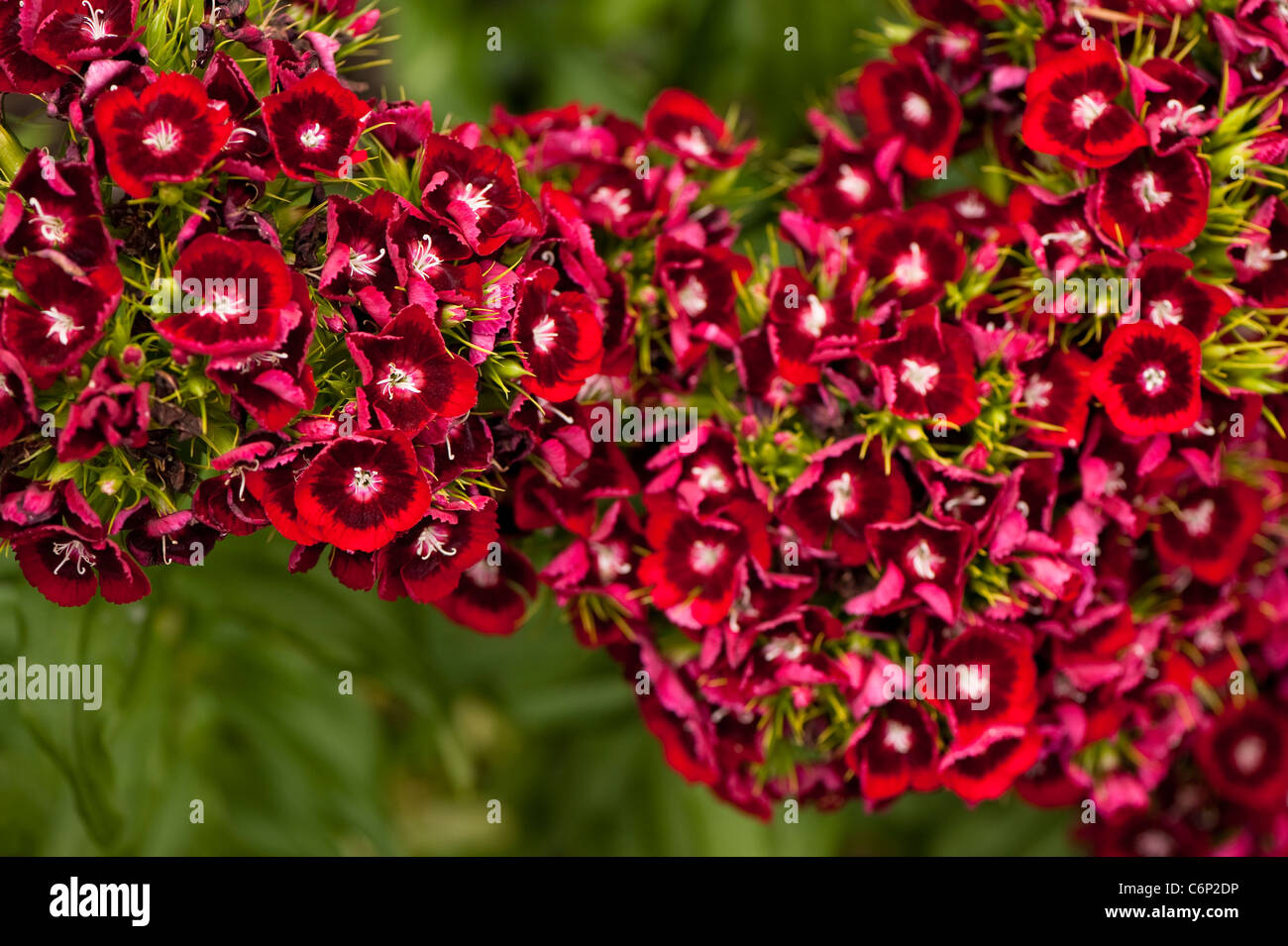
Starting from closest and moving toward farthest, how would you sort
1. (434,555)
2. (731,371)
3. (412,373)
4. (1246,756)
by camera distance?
1. (412,373)
2. (434,555)
3. (731,371)
4. (1246,756)

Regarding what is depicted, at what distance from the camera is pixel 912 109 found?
6.12ft

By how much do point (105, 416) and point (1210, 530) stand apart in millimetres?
1642

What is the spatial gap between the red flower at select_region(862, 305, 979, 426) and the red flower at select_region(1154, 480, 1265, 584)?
0.50 m

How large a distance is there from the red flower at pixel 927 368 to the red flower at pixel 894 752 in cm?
47

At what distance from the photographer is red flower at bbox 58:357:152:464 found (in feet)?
3.91

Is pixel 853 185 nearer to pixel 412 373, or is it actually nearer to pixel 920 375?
pixel 920 375

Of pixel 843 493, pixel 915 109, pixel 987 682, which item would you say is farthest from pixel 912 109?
pixel 987 682

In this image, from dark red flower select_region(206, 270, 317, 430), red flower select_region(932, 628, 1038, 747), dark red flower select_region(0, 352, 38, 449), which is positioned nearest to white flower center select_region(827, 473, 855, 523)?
red flower select_region(932, 628, 1038, 747)

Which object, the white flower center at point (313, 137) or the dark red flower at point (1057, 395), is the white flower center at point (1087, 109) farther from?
the white flower center at point (313, 137)

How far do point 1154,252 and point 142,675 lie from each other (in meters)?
1.85

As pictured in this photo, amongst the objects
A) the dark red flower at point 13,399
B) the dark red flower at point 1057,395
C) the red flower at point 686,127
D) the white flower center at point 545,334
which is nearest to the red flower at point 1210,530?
the dark red flower at point 1057,395

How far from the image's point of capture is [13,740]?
2314 mm

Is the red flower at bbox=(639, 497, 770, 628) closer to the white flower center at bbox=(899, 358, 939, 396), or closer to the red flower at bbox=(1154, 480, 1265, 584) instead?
the white flower center at bbox=(899, 358, 939, 396)
